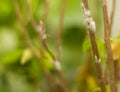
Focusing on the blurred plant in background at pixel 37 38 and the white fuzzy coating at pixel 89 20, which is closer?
the white fuzzy coating at pixel 89 20

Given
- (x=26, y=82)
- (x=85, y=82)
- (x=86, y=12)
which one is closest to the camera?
(x=86, y=12)

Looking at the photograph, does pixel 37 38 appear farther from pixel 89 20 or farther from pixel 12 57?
pixel 89 20

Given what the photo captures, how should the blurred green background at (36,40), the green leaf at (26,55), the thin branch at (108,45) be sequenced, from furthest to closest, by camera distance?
the blurred green background at (36,40) < the green leaf at (26,55) < the thin branch at (108,45)

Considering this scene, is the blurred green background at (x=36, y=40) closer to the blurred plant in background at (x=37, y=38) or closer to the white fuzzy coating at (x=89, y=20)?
the blurred plant in background at (x=37, y=38)

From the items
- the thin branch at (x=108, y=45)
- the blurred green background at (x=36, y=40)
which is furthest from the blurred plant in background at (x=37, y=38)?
the thin branch at (x=108, y=45)

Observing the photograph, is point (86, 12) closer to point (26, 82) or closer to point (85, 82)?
point (85, 82)

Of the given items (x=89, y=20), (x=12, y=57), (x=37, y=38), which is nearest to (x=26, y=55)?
(x=12, y=57)

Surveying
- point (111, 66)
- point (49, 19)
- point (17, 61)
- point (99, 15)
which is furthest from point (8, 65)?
point (111, 66)

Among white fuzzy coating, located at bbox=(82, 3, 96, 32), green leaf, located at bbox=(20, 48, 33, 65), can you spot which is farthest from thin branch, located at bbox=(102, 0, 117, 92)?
green leaf, located at bbox=(20, 48, 33, 65)

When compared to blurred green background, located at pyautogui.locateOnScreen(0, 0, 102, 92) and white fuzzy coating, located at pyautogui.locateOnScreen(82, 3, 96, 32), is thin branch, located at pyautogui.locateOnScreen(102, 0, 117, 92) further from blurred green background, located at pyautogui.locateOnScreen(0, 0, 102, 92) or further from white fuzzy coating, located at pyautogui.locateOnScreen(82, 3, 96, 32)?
blurred green background, located at pyautogui.locateOnScreen(0, 0, 102, 92)

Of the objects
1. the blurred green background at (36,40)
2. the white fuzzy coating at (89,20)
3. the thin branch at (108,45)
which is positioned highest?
the white fuzzy coating at (89,20)

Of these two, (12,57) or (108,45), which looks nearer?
(108,45)
